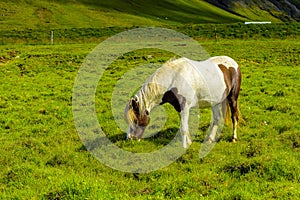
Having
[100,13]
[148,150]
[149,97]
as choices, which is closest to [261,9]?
[100,13]

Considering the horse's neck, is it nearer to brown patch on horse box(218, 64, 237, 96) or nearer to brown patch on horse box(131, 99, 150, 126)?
brown patch on horse box(131, 99, 150, 126)

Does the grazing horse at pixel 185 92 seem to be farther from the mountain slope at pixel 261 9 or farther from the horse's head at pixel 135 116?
the mountain slope at pixel 261 9

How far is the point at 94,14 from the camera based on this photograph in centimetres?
8200

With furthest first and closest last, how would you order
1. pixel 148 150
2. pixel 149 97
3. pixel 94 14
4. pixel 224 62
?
pixel 94 14
pixel 224 62
pixel 149 97
pixel 148 150

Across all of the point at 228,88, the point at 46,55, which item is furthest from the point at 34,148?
the point at 46,55

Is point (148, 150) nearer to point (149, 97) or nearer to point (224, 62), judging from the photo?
point (149, 97)

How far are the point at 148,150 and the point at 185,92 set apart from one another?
2.20 meters

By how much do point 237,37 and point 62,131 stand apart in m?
38.5

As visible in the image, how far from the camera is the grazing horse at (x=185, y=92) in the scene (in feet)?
38.0

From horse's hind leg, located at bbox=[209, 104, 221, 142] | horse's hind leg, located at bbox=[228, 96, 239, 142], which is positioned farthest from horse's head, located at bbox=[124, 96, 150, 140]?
horse's hind leg, located at bbox=[228, 96, 239, 142]

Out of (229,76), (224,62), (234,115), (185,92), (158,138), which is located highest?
(224,62)

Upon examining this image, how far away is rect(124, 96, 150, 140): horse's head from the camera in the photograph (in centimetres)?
1136

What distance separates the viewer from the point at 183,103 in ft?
38.1

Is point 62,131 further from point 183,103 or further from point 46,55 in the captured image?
point 46,55
